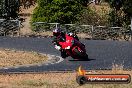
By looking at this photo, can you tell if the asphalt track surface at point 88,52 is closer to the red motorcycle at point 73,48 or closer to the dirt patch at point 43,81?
the red motorcycle at point 73,48

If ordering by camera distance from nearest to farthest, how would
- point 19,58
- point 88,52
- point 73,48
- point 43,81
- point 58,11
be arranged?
1. point 43,81
2. point 19,58
3. point 73,48
4. point 88,52
5. point 58,11

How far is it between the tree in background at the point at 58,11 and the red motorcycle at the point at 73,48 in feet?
53.2

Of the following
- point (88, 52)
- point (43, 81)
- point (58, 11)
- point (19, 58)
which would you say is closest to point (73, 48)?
point (19, 58)

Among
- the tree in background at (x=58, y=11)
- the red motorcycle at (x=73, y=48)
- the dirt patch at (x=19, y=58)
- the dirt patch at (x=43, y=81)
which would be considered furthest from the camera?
the tree in background at (x=58, y=11)

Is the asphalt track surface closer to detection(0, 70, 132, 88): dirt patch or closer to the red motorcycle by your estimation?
the red motorcycle

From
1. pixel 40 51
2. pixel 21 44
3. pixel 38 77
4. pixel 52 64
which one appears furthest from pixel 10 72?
pixel 21 44

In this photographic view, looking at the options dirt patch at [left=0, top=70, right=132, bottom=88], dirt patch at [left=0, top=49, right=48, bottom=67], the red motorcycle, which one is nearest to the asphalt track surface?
the red motorcycle

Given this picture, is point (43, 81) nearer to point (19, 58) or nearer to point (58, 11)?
point (19, 58)

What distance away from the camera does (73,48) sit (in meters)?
23.6

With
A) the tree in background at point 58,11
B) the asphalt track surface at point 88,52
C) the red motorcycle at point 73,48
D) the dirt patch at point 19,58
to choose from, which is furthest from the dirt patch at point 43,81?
the tree in background at point 58,11

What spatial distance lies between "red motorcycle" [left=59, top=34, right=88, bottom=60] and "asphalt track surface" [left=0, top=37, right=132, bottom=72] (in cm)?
33

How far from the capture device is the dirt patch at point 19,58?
70.8 ft

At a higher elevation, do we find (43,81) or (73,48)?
(43,81)

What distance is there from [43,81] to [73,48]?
23.9 ft
